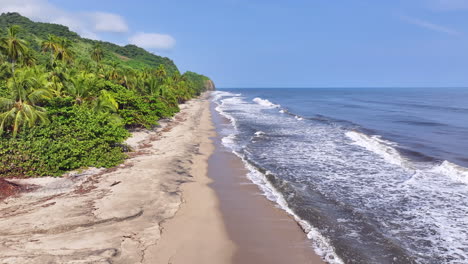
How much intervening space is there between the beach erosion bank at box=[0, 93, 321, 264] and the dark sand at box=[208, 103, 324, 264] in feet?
0.10

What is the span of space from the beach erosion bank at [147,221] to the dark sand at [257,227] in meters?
0.03

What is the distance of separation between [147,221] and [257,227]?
386cm

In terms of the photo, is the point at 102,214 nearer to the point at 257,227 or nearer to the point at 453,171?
the point at 257,227

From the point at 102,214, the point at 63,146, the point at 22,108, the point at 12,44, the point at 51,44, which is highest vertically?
the point at 51,44

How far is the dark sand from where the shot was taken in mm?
8750

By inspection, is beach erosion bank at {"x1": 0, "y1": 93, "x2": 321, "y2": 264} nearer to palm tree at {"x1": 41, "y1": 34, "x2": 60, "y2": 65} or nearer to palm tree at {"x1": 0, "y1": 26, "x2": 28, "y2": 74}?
palm tree at {"x1": 0, "y1": 26, "x2": 28, "y2": 74}

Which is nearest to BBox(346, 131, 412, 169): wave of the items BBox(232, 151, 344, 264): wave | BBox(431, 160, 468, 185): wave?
BBox(431, 160, 468, 185): wave

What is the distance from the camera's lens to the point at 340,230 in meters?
10.4

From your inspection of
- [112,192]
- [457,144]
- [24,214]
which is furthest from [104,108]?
[457,144]

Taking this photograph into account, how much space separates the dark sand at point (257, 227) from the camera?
8750 mm

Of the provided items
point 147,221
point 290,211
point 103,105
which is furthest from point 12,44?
point 290,211

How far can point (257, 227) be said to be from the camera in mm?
10570

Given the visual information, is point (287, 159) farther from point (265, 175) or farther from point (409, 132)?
point (409, 132)

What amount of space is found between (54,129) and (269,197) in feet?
38.7
